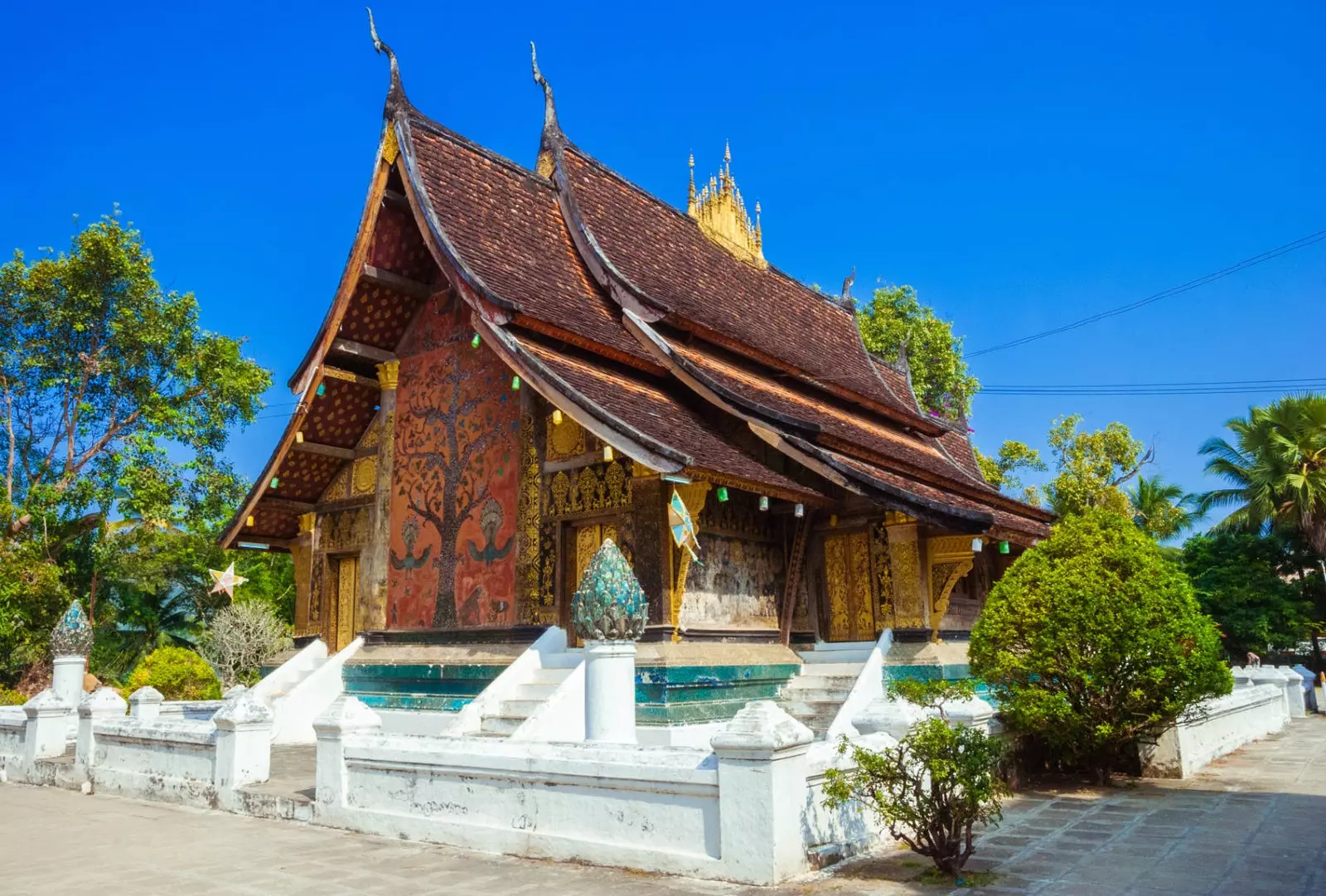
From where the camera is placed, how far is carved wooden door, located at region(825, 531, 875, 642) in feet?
39.1

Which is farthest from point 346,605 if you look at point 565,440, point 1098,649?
point 1098,649

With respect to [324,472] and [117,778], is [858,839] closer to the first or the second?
[117,778]

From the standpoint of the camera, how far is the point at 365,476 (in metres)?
13.5

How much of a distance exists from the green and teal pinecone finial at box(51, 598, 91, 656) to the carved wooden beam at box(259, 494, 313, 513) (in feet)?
8.35

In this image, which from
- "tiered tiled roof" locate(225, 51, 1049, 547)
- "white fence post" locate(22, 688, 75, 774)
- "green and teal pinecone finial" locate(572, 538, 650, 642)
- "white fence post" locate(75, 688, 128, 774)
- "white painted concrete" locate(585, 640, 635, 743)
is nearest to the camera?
"white painted concrete" locate(585, 640, 635, 743)

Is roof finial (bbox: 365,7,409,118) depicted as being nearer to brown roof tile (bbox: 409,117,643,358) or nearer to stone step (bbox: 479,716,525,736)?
brown roof tile (bbox: 409,117,643,358)

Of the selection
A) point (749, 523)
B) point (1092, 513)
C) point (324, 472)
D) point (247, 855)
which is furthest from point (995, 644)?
point (324, 472)

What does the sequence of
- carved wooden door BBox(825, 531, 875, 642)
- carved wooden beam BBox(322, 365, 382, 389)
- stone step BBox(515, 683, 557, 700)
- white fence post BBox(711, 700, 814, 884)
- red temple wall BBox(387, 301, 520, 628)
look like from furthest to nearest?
carved wooden beam BBox(322, 365, 382, 389), carved wooden door BBox(825, 531, 875, 642), red temple wall BBox(387, 301, 520, 628), stone step BBox(515, 683, 557, 700), white fence post BBox(711, 700, 814, 884)

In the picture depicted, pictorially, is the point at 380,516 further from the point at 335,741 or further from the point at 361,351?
the point at 335,741

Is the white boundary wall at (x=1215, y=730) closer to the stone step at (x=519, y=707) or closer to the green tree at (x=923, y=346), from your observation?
the stone step at (x=519, y=707)

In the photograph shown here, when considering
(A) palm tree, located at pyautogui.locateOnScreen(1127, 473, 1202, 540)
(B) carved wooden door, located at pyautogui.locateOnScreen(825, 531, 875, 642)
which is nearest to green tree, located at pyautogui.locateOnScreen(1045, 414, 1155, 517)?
(A) palm tree, located at pyautogui.locateOnScreen(1127, 473, 1202, 540)

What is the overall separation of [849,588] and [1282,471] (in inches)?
776

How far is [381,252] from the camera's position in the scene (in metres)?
12.4

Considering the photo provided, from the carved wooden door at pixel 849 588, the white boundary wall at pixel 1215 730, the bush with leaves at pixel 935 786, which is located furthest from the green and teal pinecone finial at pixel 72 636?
the white boundary wall at pixel 1215 730
